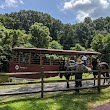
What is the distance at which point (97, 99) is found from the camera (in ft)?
38.7

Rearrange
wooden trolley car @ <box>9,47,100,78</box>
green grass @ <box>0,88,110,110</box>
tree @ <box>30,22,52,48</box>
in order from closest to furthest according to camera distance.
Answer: green grass @ <box>0,88,110,110</box>, wooden trolley car @ <box>9,47,100,78</box>, tree @ <box>30,22,52,48</box>

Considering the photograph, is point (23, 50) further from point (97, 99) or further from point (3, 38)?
point (3, 38)

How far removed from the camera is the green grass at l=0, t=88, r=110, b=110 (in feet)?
31.9

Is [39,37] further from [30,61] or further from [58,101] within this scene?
[58,101]

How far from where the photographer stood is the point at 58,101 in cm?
1074

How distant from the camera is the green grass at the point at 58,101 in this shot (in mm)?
9727

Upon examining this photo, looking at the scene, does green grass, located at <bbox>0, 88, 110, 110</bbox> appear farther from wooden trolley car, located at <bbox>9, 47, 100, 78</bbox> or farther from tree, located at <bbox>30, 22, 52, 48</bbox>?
tree, located at <bbox>30, 22, 52, 48</bbox>

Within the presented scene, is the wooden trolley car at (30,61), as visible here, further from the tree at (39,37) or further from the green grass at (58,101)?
the tree at (39,37)

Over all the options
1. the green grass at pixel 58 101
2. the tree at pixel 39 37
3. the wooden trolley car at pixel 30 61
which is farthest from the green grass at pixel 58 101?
the tree at pixel 39 37

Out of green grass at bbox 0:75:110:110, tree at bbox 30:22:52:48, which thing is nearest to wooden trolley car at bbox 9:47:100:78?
green grass at bbox 0:75:110:110

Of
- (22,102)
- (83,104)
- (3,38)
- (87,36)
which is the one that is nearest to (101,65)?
(83,104)

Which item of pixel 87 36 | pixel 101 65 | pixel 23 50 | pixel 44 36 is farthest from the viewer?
pixel 87 36

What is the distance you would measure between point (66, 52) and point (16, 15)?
94686mm

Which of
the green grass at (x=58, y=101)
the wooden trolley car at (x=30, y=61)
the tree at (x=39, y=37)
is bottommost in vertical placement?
the green grass at (x=58, y=101)
